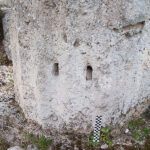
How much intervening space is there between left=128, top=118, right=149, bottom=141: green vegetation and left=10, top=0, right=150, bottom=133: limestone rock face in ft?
0.83

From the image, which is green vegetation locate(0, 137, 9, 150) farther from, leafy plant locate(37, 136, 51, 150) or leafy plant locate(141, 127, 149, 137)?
leafy plant locate(141, 127, 149, 137)

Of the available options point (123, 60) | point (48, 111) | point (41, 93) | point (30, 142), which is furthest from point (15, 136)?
point (123, 60)

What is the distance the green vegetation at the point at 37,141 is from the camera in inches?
147

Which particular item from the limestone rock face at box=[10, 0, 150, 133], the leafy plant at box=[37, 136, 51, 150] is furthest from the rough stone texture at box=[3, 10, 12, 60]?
the leafy plant at box=[37, 136, 51, 150]

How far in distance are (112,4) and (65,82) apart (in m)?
1.44

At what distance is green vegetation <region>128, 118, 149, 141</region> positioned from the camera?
3926 mm

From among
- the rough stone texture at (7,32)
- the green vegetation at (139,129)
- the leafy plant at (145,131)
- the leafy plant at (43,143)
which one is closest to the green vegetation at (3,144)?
the leafy plant at (43,143)

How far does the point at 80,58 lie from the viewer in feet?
10.6

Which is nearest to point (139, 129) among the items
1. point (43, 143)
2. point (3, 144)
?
point (43, 143)

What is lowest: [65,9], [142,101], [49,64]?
[142,101]

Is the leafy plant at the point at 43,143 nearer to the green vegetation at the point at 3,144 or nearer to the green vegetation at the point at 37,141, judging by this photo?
the green vegetation at the point at 37,141

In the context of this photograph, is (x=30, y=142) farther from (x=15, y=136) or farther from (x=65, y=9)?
(x=65, y=9)

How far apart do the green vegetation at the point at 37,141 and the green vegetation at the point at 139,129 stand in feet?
5.36

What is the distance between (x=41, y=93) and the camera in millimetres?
3564
